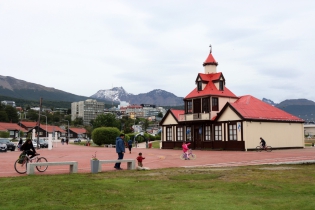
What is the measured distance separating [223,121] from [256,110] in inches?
142

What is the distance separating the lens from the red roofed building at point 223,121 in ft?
124

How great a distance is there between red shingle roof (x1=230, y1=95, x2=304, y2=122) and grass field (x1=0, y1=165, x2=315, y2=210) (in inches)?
956

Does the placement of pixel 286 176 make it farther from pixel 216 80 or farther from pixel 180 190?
pixel 216 80

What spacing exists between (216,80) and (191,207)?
35546 mm

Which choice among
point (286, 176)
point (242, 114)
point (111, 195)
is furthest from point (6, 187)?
Result: point (242, 114)

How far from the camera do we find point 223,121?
3984 centimetres

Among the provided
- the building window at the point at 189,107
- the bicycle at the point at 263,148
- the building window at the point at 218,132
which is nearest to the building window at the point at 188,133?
the building window at the point at 189,107

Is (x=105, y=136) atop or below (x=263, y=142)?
atop

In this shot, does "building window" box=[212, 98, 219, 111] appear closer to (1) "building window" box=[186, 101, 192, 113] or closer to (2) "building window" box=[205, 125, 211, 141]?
(2) "building window" box=[205, 125, 211, 141]

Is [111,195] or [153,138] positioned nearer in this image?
[111,195]

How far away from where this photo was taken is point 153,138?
82.8 m

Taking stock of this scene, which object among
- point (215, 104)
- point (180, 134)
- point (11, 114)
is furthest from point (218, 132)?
point (11, 114)

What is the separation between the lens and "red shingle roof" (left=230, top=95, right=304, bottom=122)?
3831 centimetres

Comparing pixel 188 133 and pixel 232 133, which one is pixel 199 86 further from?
pixel 232 133
